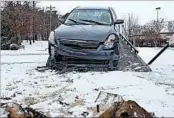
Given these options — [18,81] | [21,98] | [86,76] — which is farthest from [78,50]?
[21,98]

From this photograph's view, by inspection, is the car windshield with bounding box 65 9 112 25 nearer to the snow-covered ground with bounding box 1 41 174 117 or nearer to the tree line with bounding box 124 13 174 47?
the snow-covered ground with bounding box 1 41 174 117

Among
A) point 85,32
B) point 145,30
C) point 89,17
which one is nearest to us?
point 85,32

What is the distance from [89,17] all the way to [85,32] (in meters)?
1.11

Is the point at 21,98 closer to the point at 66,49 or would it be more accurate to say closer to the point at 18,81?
the point at 18,81

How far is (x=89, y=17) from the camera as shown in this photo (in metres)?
8.45

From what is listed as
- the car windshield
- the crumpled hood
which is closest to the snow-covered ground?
the crumpled hood

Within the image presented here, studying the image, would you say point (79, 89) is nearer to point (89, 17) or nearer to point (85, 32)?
point (85, 32)

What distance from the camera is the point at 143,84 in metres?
5.78

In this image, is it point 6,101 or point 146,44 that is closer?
point 6,101

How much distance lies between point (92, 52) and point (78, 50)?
31 cm

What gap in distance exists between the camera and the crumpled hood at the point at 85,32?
7324 mm

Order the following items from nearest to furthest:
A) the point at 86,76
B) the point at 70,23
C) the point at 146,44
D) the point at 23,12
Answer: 1. the point at 86,76
2. the point at 70,23
3. the point at 23,12
4. the point at 146,44

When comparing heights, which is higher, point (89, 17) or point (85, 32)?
point (89, 17)

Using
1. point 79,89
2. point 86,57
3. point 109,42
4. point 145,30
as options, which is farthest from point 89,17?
point 145,30
